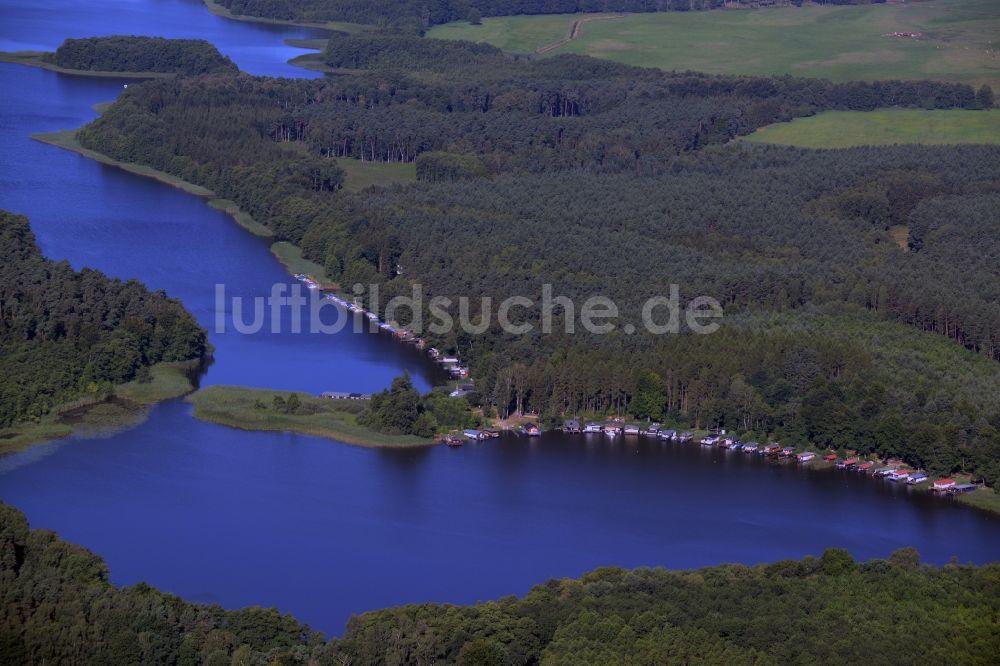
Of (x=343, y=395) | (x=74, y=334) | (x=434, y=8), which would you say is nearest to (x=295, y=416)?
(x=343, y=395)

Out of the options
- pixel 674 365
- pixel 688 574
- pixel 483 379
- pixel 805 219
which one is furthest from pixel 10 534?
pixel 805 219

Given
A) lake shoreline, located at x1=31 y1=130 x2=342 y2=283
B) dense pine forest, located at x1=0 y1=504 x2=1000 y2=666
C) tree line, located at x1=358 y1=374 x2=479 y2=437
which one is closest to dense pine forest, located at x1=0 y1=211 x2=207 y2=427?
tree line, located at x1=358 y1=374 x2=479 y2=437

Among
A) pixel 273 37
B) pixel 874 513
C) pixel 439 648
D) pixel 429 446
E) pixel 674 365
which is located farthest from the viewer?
pixel 273 37

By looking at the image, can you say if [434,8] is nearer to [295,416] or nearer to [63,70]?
[63,70]

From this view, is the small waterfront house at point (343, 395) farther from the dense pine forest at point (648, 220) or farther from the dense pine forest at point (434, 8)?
the dense pine forest at point (434, 8)

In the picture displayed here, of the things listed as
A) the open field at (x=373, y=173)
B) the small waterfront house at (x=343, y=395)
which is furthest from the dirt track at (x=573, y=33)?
the small waterfront house at (x=343, y=395)

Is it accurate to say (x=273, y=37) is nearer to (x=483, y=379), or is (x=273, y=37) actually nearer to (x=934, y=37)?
(x=934, y=37)
